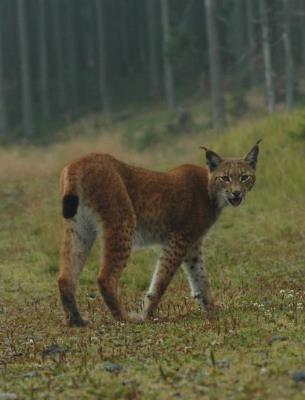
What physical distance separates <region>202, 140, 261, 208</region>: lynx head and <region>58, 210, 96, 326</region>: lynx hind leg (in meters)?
1.34

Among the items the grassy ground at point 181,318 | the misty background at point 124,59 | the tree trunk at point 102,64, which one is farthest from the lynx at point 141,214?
the tree trunk at point 102,64

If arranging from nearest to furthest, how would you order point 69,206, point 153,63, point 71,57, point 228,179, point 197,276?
point 69,206
point 228,179
point 197,276
point 153,63
point 71,57

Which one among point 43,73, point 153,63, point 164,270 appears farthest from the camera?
point 153,63

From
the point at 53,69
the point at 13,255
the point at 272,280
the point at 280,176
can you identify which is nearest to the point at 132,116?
the point at 53,69

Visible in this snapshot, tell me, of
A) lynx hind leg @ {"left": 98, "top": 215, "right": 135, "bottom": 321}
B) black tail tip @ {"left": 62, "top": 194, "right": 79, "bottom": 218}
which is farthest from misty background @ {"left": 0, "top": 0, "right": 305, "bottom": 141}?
black tail tip @ {"left": 62, "top": 194, "right": 79, "bottom": 218}

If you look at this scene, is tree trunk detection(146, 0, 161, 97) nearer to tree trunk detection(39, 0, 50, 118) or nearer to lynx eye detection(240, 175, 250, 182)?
tree trunk detection(39, 0, 50, 118)

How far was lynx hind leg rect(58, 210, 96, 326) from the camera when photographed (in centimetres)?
812

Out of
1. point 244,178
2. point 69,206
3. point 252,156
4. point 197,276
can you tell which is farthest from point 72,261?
point 252,156

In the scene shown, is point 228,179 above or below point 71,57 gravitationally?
below

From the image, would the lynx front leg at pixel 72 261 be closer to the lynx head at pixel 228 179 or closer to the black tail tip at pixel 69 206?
the black tail tip at pixel 69 206

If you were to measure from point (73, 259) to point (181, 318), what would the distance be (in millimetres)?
1164

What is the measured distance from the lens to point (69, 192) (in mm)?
8062

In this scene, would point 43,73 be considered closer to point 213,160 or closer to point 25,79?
point 25,79

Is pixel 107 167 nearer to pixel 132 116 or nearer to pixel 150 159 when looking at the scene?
pixel 150 159
